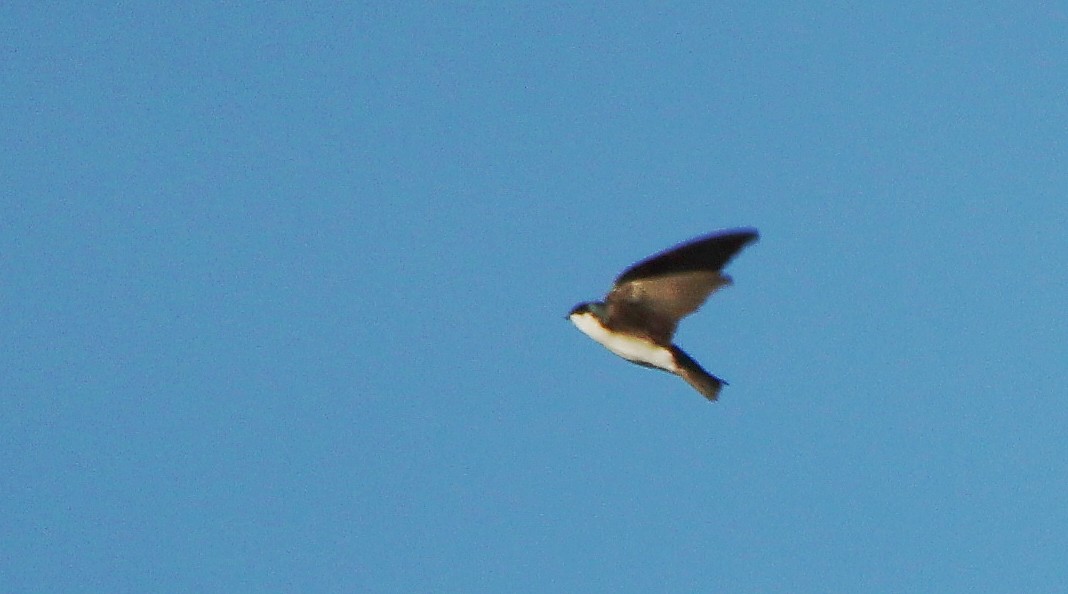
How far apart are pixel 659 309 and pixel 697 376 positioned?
2.45ft

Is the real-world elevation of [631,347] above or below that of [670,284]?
below

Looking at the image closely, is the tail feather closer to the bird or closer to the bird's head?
the bird

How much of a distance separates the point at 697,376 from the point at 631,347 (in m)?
0.71

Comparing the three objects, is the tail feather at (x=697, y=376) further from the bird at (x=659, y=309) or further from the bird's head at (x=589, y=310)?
the bird's head at (x=589, y=310)

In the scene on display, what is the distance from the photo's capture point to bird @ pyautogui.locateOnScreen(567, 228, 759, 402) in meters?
17.1

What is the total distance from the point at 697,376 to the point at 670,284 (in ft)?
2.98

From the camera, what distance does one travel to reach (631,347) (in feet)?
57.4

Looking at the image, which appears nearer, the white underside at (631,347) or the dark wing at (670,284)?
the dark wing at (670,284)

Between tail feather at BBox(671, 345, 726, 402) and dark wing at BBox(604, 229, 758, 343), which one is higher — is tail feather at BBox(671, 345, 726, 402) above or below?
below

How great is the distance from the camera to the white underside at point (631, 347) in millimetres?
17438

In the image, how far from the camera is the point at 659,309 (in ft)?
57.3

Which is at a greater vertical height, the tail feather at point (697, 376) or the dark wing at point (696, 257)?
the dark wing at point (696, 257)

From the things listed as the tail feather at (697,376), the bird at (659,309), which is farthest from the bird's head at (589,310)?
the tail feather at (697,376)

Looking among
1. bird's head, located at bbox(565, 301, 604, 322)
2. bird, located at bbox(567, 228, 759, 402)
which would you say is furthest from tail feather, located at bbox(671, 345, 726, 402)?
bird's head, located at bbox(565, 301, 604, 322)
